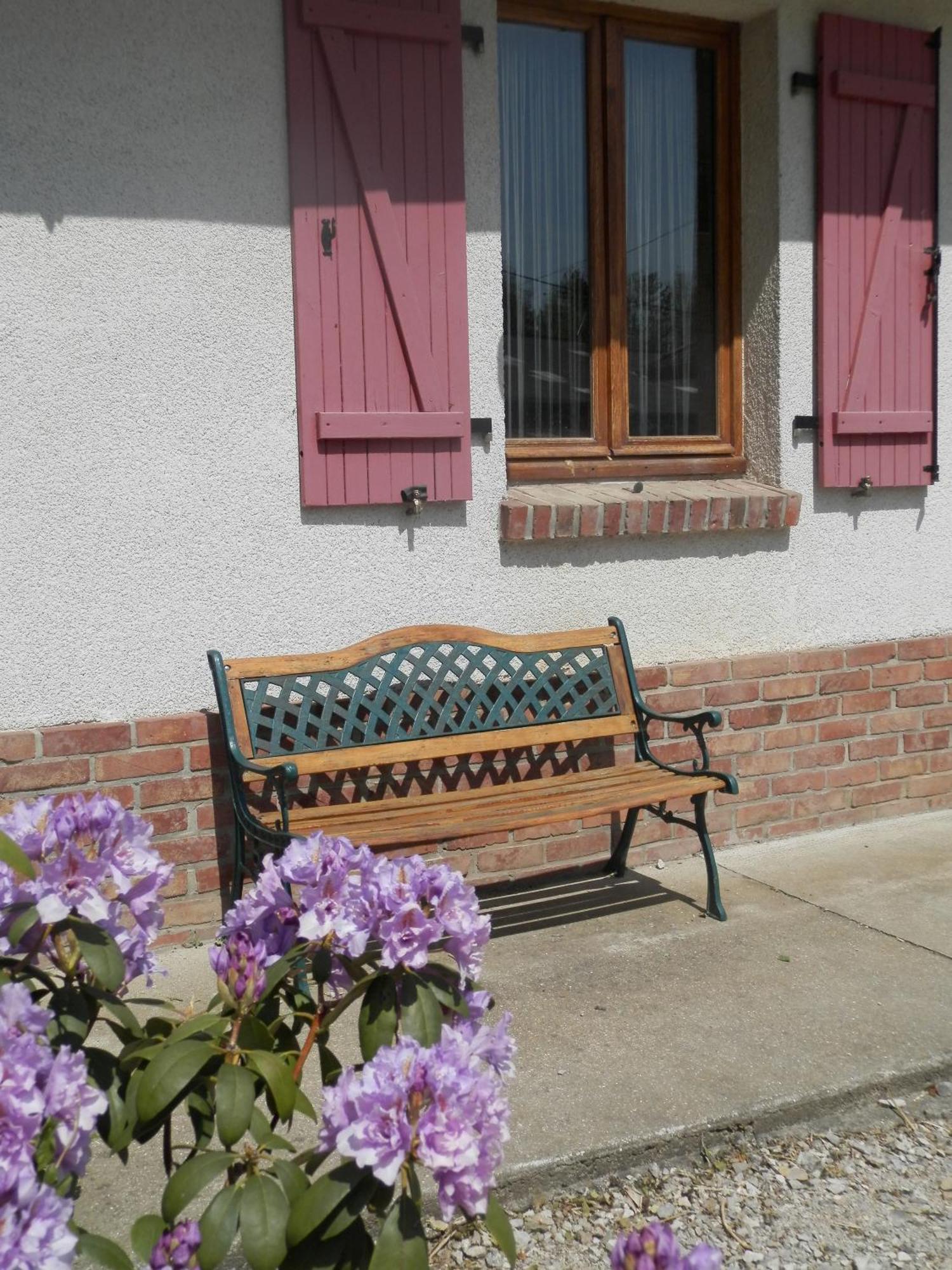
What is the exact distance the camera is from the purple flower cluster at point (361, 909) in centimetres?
149

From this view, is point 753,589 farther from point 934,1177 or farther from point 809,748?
point 934,1177

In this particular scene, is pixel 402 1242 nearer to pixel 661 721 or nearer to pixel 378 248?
pixel 378 248

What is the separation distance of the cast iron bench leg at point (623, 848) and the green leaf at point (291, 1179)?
3.12 m

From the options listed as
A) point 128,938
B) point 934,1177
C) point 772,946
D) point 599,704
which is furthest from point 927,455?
point 128,938

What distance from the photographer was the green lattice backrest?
13.0 ft

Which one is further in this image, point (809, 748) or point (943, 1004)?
point (809, 748)

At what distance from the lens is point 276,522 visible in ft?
13.4

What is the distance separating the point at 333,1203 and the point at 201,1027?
29 cm

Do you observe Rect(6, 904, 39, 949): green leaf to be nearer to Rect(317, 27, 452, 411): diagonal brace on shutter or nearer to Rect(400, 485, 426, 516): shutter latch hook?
Rect(400, 485, 426, 516): shutter latch hook

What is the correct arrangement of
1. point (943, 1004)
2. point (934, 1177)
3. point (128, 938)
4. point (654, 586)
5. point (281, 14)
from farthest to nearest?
point (654, 586) → point (281, 14) → point (943, 1004) → point (934, 1177) → point (128, 938)

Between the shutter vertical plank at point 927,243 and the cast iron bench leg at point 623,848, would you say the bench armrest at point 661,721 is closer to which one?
the cast iron bench leg at point 623,848

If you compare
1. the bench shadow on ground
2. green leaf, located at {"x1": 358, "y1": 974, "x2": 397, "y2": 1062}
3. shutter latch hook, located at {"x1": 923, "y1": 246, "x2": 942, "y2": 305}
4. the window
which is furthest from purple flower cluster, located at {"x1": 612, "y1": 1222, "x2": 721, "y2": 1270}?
shutter latch hook, located at {"x1": 923, "y1": 246, "x2": 942, "y2": 305}

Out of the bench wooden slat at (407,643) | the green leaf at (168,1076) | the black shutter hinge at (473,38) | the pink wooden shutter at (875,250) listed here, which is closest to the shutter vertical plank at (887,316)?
the pink wooden shutter at (875,250)

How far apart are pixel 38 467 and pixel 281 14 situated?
1569 millimetres
